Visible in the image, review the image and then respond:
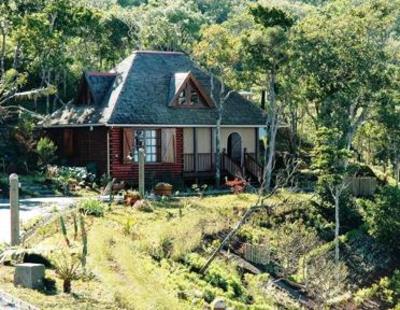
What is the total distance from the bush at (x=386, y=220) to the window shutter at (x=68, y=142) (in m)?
13.7

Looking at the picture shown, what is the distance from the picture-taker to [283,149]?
4384cm

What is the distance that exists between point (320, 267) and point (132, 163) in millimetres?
11907

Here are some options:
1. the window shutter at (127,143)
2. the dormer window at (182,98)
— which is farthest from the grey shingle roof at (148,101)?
the window shutter at (127,143)

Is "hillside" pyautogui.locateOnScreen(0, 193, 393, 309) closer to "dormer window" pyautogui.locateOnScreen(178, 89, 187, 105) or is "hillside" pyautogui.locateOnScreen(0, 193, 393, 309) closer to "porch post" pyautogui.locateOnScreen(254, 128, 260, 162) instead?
"porch post" pyautogui.locateOnScreen(254, 128, 260, 162)

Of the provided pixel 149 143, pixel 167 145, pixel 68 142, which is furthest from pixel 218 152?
pixel 68 142

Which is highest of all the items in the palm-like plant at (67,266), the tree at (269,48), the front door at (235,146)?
the tree at (269,48)

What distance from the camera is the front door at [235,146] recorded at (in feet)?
127

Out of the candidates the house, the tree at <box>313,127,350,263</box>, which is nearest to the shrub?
the house

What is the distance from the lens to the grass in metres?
15.0

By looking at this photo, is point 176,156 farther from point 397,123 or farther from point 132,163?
point 397,123

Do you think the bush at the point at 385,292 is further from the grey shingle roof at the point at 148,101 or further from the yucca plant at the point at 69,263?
the yucca plant at the point at 69,263

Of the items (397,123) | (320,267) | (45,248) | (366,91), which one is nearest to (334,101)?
(366,91)

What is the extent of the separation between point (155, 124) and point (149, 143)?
3.37 ft

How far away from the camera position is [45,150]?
34.8 metres
